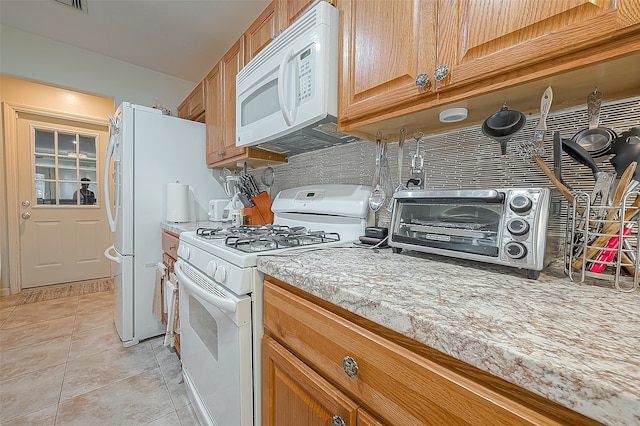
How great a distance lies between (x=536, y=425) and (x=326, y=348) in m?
0.39

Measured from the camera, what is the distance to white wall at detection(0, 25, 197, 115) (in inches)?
93.2

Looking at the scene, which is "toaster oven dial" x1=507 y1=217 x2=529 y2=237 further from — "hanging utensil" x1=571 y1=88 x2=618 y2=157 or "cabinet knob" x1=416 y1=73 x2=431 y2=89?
"cabinet knob" x1=416 y1=73 x2=431 y2=89

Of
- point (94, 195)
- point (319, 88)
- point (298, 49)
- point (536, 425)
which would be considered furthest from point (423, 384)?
point (94, 195)

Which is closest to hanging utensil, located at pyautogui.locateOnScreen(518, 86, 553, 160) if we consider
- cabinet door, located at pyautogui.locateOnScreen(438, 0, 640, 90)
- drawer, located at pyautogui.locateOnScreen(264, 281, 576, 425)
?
cabinet door, located at pyautogui.locateOnScreen(438, 0, 640, 90)

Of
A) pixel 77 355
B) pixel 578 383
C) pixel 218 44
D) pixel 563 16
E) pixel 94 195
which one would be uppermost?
pixel 218 44

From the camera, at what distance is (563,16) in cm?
55

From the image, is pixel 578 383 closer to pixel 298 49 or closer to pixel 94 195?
pixel 298 49

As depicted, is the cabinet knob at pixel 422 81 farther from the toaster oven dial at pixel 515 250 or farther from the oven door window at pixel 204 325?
the oven door window at pixel 204 325

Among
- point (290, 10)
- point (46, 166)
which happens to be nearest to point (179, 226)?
point (290, 10)

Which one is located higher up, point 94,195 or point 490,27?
point 490,27

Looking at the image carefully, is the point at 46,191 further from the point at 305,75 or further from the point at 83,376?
the point at 305,75

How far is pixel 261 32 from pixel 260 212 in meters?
1.08

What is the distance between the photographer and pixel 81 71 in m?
2.62

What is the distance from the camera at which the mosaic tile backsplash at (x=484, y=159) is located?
71 centimetres
